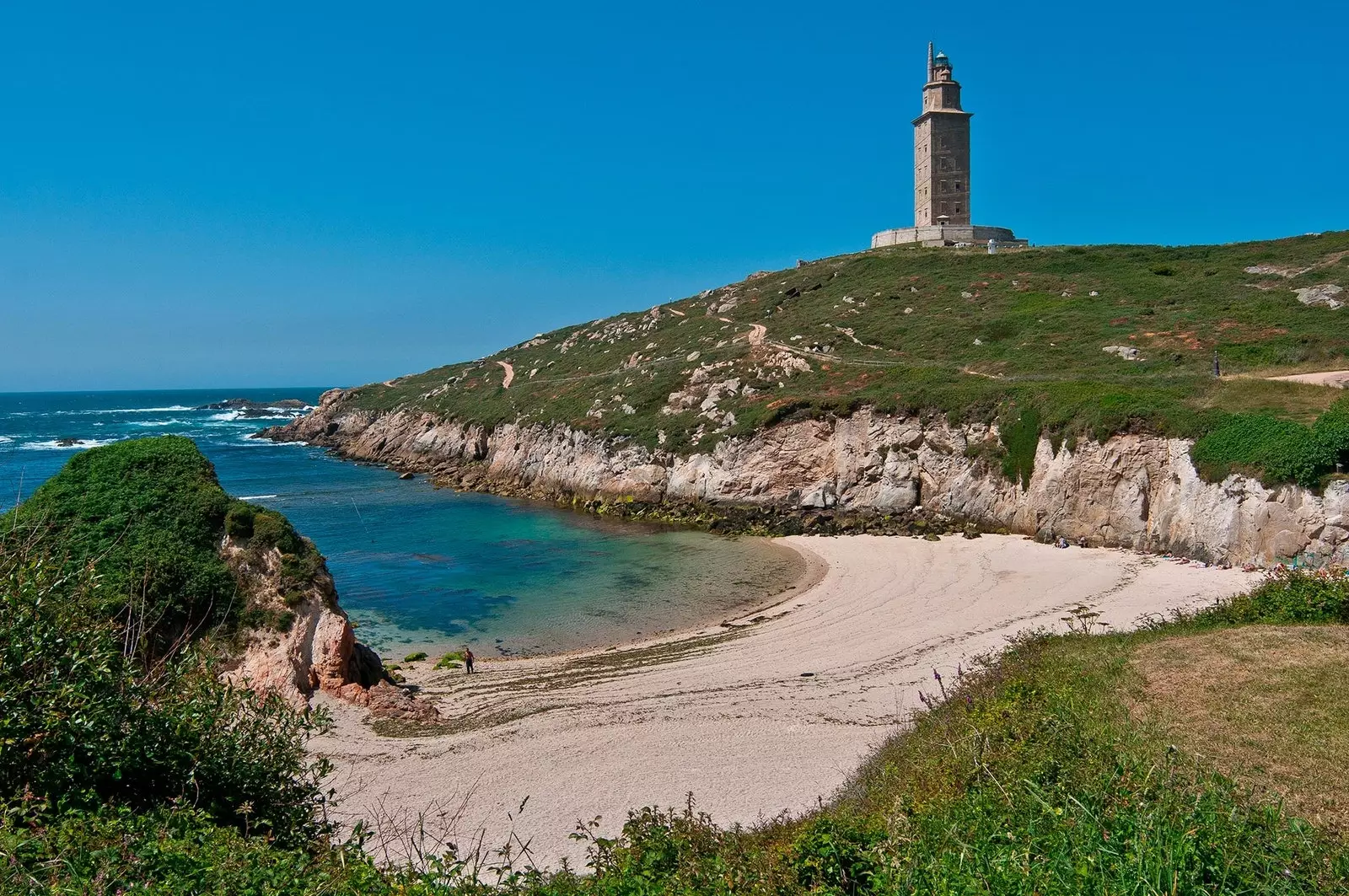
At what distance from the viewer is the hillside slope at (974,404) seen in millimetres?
32031

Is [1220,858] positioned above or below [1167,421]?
below

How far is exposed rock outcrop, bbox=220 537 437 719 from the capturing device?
19.1 meters

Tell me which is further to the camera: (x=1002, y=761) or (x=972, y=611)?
(x=972, y=611)

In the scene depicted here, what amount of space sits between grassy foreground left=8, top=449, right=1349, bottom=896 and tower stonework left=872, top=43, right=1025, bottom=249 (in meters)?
84.9

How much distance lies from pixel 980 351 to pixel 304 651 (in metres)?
50.0

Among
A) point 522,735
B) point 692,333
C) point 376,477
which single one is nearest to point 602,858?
point 522,735

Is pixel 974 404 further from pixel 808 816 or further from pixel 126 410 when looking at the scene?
pixel 126 410

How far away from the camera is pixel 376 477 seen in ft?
230

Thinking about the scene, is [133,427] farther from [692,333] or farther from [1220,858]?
[1220,858]

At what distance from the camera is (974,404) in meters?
43.5

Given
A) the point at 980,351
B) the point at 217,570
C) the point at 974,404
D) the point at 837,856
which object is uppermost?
the point at 980,351

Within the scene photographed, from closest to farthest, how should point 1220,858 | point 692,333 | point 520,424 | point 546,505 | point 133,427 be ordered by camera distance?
1. point 1220,858
2. point 546,505
3. point 520,424
4. point 692,333
5. point 133,427

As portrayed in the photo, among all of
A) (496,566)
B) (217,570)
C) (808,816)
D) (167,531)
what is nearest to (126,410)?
(496,566)

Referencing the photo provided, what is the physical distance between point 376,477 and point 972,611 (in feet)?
188
